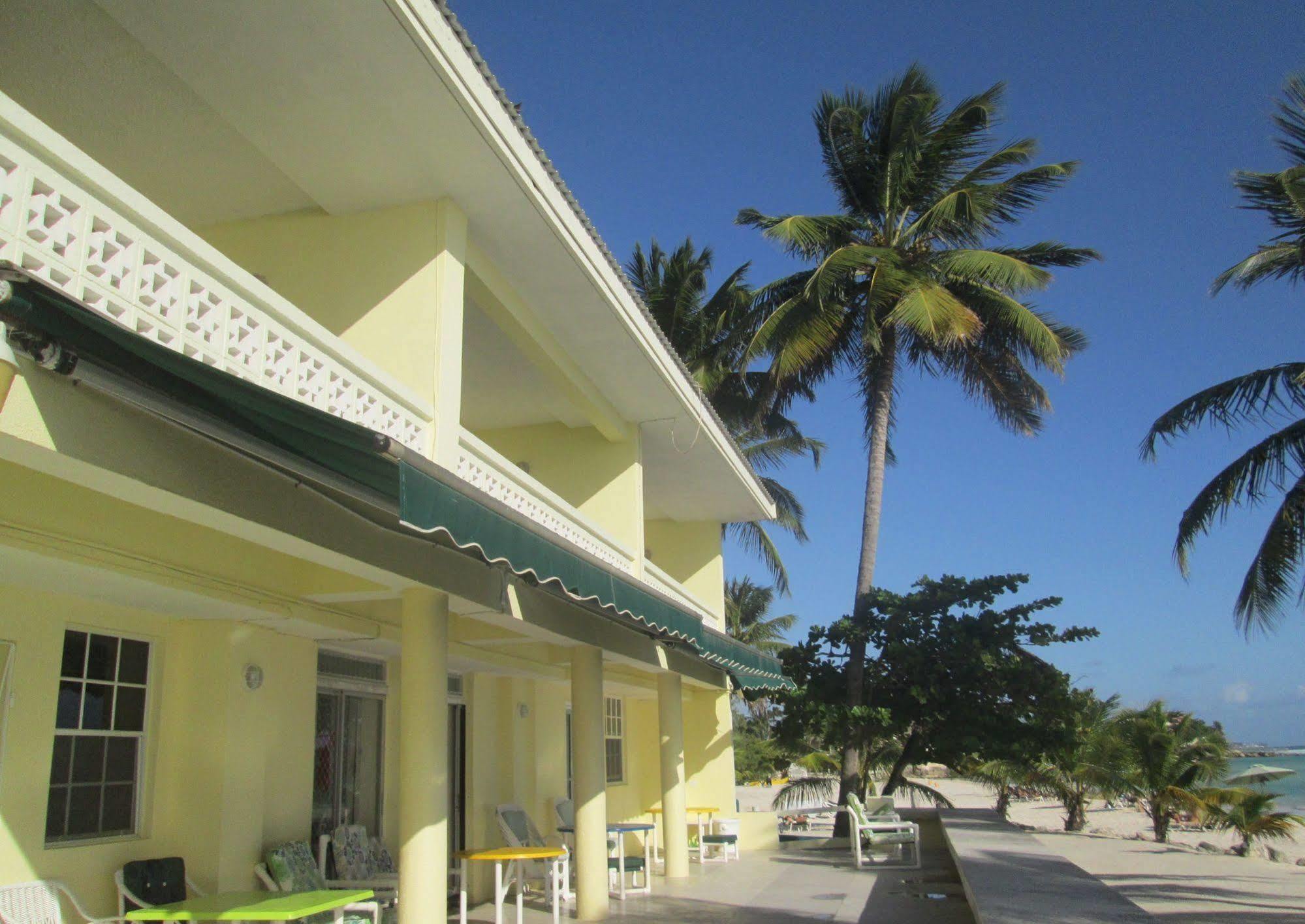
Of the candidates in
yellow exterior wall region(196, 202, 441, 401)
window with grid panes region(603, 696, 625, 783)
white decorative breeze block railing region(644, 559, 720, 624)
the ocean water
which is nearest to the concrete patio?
window with grid panes region(603, 696, 625, 783)

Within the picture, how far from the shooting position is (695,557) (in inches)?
846

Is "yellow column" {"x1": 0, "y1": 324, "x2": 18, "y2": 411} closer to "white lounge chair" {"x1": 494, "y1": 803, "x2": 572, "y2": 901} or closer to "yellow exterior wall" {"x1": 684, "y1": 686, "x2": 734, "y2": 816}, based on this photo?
"white lounge chair" {"x1": 494, "y1": 803, "x2": 572, "y2": 901}

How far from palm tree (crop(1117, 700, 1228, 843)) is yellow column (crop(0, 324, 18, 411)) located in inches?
1309

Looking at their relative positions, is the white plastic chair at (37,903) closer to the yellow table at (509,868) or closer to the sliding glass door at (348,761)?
the sliding glass door at (348,761)

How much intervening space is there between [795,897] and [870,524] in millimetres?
11194

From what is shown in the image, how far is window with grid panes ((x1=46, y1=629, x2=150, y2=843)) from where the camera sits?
297 inches

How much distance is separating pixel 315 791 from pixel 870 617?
14725 millimetres

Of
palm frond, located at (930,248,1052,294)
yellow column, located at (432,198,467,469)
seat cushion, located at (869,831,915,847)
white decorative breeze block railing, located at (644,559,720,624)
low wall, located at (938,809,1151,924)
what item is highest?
palm frond, located at (930,248,1052,294)

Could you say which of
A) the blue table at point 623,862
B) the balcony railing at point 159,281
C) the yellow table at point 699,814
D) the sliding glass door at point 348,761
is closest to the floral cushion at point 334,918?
the sliding glass door at point 348,761

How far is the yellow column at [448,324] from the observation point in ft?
27.6

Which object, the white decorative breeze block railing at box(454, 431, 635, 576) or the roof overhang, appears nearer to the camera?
the roof overhang

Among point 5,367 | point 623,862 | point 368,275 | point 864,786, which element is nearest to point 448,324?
point 368,275

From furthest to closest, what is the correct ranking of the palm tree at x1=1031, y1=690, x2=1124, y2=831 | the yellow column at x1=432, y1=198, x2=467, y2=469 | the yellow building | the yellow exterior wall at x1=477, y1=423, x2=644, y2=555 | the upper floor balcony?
the palm tree at x1=1031, y1=690, x2=1124, y2=831
the yellow exterior wall at x1=477, y1=423, x2=644, y2=555
the yellow column at x1=432, y1=198, x2=467, y2=469
the upper floor balcony
the yellow building

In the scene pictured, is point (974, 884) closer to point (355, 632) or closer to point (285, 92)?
point (355, 632)
